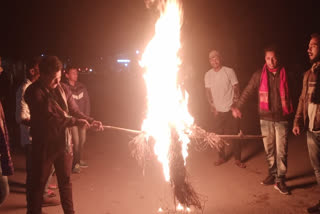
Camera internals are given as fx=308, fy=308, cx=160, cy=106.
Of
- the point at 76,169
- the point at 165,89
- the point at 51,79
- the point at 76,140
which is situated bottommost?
the point at 76,169

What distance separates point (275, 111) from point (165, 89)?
223 centimetres

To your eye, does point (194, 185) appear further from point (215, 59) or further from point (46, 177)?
point (46, 177)

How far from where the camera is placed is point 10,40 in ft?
93.6

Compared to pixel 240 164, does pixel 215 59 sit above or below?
above

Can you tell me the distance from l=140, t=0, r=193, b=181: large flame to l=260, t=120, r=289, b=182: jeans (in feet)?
5.80

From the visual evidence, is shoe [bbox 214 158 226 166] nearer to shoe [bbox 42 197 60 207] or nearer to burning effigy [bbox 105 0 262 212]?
burning effigy [bbox 105 0 262 212]

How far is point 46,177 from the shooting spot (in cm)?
393

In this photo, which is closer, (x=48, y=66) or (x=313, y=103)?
(x=48, y=66)

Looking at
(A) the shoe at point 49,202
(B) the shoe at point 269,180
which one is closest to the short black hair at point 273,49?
(B) the shoe at point 269,180

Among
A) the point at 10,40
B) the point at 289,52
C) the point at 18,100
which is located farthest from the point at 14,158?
the point at 10,40

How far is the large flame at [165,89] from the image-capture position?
4.02 m

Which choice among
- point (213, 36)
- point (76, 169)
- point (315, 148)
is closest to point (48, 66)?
point (76, 169)

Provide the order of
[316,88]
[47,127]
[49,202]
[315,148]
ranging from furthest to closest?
[49,202]
[315,148]
[316,88]
[47,127]

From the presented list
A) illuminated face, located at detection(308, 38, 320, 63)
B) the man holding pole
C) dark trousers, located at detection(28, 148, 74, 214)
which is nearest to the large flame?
dark trousers, located at detection(28, 148, 74, 214)
